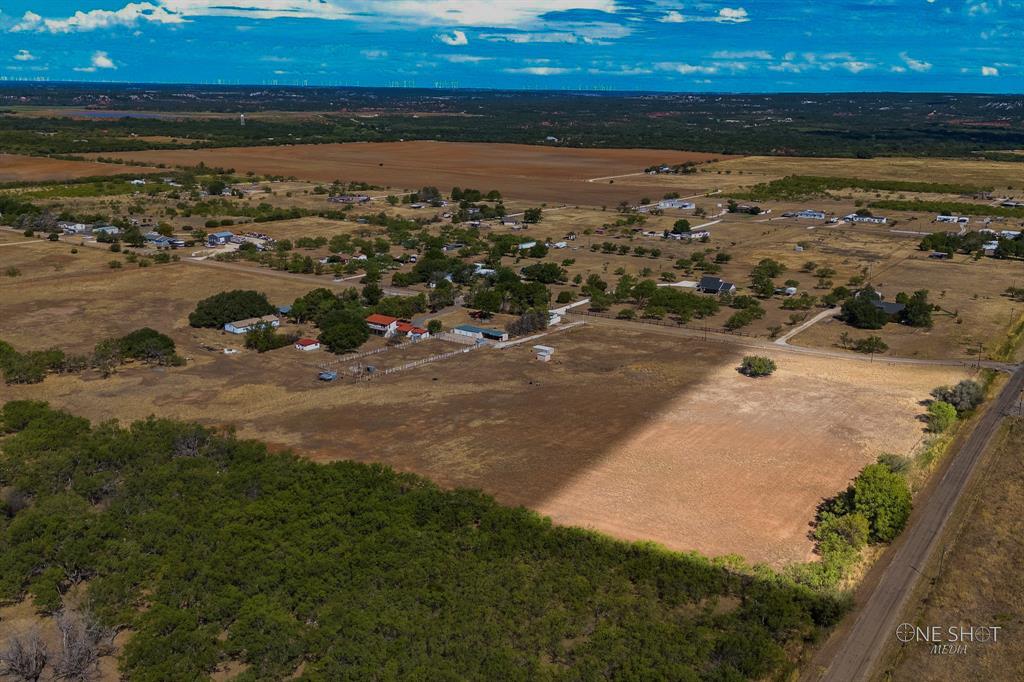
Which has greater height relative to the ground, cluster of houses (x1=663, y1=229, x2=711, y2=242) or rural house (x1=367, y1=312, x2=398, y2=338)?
cluster of houses (x1=663, y1=229, x2=711, y2=242)

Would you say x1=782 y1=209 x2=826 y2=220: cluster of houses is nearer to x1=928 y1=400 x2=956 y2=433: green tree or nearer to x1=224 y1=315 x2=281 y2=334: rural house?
x1=928 y1=400 x2=956 y2=433: green tree

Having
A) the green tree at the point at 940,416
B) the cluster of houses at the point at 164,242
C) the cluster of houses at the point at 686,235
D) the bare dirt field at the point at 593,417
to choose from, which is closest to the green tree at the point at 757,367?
the bare dirt field at the point at 593,417

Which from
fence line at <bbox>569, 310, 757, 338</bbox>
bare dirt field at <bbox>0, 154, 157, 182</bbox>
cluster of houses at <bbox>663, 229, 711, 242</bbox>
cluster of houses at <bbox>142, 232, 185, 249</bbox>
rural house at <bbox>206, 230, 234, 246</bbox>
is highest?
cluster of houses at <bbox>663, 229, 711, 242</bbox>

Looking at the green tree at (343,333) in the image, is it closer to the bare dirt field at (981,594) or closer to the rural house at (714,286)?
the rural house at (714,286)

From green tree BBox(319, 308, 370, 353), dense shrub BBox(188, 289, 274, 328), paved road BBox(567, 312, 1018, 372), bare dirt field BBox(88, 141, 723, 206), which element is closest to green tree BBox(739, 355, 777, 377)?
paved road BBox(567, 312, 1018, 372)

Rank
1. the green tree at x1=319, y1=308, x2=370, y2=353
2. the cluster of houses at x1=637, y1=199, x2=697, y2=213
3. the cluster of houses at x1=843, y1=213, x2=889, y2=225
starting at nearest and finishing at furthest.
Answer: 1. the green tree at x1=319, y1=308, x2=370, y2=353
2. the cluster of houses at x1=843, y1=213, x2=889, y2=225
3. the cluster of houses at x1=637, y1=199, x2=697, y2=213

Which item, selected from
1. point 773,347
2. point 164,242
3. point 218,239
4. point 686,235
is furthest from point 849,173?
point 164,242

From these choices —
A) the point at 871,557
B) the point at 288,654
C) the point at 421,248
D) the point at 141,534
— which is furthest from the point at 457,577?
the point at 421,248
